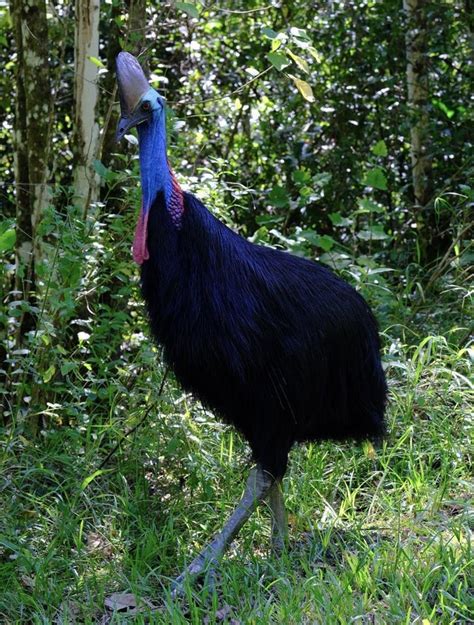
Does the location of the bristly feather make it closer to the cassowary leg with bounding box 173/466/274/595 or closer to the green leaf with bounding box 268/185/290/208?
the cassowary leg with bounding box 173/466/274/595

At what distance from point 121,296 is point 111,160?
0.86 m

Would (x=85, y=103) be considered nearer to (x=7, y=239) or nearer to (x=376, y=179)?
(x=376, y=179)

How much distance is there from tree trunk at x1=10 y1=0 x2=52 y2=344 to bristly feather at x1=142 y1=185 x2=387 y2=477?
1.45 meters

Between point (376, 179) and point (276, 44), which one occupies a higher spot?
point (276, 44)

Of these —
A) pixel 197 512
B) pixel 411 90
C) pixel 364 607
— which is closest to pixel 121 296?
pixel 197 512

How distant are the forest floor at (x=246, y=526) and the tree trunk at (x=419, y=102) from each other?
1629mm

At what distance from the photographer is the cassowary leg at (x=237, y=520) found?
350 cm

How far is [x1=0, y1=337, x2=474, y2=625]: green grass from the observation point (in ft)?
10.5

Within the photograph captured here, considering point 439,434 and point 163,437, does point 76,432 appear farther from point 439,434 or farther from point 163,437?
point 439,434

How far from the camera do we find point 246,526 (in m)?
3.91

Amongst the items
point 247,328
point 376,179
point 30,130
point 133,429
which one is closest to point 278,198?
point 376,179

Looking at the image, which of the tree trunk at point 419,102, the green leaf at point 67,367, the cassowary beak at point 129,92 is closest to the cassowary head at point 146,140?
the cassowary beak at point 129,92

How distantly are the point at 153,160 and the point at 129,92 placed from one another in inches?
9.1

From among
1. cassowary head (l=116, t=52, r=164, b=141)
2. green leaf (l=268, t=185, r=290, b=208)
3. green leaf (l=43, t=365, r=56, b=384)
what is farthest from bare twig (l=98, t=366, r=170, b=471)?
green leaf (l=268, t=185, r=290, b=208)
